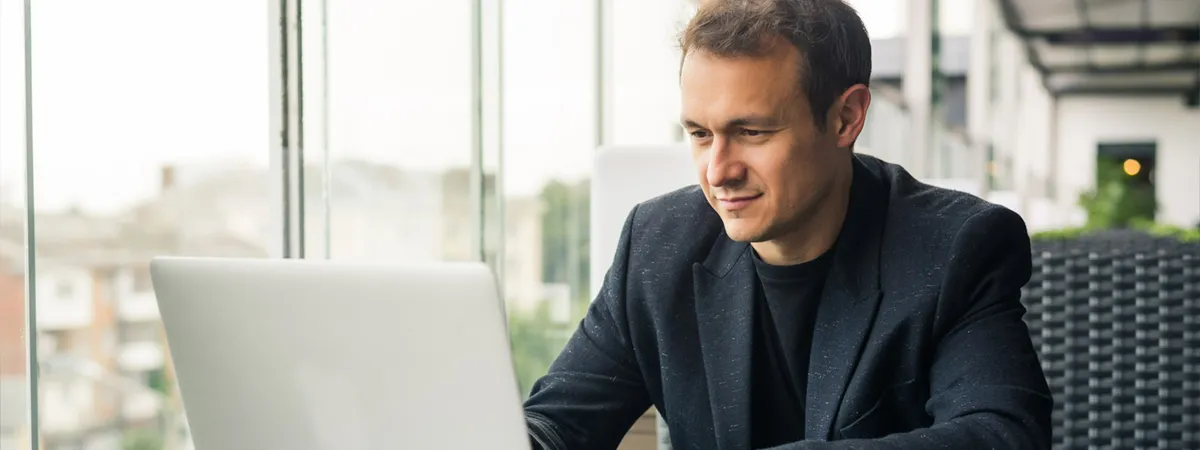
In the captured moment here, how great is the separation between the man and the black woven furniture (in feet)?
2.41

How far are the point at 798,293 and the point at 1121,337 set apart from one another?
3.06 feet

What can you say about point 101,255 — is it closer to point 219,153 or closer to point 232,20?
point 219,153

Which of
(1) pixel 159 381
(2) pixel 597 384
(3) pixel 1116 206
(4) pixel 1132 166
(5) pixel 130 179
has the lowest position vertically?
(3) pixel 1116 206

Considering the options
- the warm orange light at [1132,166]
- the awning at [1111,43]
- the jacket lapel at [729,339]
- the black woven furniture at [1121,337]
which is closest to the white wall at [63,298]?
the jacket lapel at [729,339]

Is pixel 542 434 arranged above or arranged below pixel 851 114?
below

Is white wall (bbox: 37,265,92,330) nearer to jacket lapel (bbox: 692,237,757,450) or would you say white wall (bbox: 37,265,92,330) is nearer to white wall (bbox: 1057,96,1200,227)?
jacket lapel (bbox: 692,237,757,450)

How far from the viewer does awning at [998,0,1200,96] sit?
1235 cm

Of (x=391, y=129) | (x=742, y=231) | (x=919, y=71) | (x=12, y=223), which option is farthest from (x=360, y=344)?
(x=919, y=71)

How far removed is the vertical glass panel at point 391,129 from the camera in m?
2.33

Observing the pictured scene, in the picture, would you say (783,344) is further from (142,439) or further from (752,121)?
(142,439)

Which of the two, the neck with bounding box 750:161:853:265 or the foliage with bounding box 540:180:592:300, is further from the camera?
the foliage with bounding box 540:180:592:300

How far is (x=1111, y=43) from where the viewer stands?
14.9 m

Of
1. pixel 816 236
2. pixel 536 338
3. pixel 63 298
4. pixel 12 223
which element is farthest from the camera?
pixel 536 338

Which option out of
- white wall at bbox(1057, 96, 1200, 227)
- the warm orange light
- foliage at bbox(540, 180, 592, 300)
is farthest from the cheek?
the warm orange light
